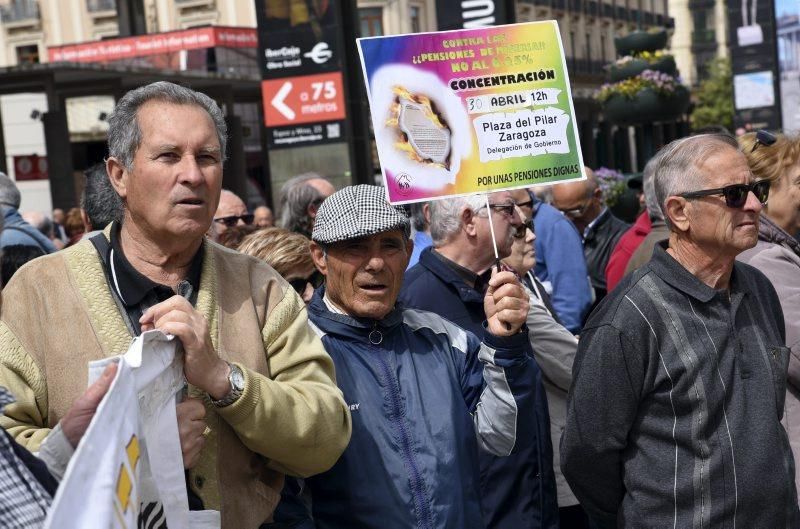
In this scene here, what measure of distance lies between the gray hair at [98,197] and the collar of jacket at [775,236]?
2556 mm

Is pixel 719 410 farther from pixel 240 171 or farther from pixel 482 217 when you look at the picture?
pixel 240 171

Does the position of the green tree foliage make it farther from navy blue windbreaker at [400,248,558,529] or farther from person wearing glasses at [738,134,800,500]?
navy blue windbreaker at [400,248,558,529]

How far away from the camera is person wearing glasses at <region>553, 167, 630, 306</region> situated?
9.03 m

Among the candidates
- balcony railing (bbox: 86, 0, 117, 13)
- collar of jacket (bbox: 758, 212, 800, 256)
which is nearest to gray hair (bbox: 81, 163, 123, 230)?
collar of jacket (bbox: 758, 212, 800, 256)

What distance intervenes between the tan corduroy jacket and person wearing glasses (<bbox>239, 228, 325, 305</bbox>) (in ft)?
5.47

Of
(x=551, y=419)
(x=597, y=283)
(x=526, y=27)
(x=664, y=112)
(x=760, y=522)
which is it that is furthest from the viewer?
(x=664, y=112)

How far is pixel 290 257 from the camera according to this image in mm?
4836

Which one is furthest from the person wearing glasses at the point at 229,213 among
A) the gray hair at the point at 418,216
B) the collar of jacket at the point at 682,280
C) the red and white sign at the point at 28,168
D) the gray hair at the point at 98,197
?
the red and white sign at the point at 28,168

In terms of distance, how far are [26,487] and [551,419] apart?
3014 millimetres

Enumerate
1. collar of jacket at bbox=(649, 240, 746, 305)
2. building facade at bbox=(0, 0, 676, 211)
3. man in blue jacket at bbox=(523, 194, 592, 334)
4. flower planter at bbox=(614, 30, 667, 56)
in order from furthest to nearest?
building facade at bbox=(0, 0, 676, 211) → flower planter at bbox=(614, 30, 667, 56) → man in blue jacket at bbox=(523, 194, 592, 334) → collar of jacket at bbox=(649, 240, 746, 305)

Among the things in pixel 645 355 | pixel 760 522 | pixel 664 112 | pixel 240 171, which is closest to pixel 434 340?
pixel 645 355

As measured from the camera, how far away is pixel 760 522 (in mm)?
3475

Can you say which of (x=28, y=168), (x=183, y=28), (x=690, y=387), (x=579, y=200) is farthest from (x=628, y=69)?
(x=183, y=28)

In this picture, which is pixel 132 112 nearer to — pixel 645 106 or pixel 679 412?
pixel 679 412
